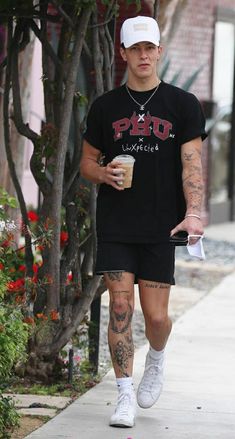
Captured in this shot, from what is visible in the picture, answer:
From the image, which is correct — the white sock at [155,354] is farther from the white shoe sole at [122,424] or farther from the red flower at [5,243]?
the red flower at [5,243]

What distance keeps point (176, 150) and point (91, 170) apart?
42 centimetres

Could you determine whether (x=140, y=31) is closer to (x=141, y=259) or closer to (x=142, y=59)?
(x=142, y=59)

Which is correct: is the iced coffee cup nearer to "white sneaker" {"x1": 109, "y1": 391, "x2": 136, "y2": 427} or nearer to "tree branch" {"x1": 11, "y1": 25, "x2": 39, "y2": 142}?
"white sneaker" {"x1": 109, "y1": 391, "x2": 136, "y2": 427}

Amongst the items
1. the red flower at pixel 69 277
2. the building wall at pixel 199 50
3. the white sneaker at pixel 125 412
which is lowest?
the white sneaker at pixel 125 412

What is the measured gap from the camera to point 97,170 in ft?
20.6

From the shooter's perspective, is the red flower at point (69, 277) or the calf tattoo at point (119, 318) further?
the red flower at point (69, 277)

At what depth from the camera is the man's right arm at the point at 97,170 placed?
607 centimetres

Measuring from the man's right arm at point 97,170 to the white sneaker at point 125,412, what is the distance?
1.01m

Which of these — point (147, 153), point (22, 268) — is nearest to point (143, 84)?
point (147, 153)

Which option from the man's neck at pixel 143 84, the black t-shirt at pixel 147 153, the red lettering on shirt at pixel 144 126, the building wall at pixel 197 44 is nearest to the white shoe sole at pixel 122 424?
the black t-shirt at pixel 147 153

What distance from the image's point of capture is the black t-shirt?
20.5 ft

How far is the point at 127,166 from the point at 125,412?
3.86 ft

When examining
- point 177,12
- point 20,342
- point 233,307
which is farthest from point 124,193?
point 177,12

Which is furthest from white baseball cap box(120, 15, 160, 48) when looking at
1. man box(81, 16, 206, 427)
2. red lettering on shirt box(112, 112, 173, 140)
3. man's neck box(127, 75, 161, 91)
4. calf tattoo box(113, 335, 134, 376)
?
calf tattoo box(113, 335, 134, 376)
